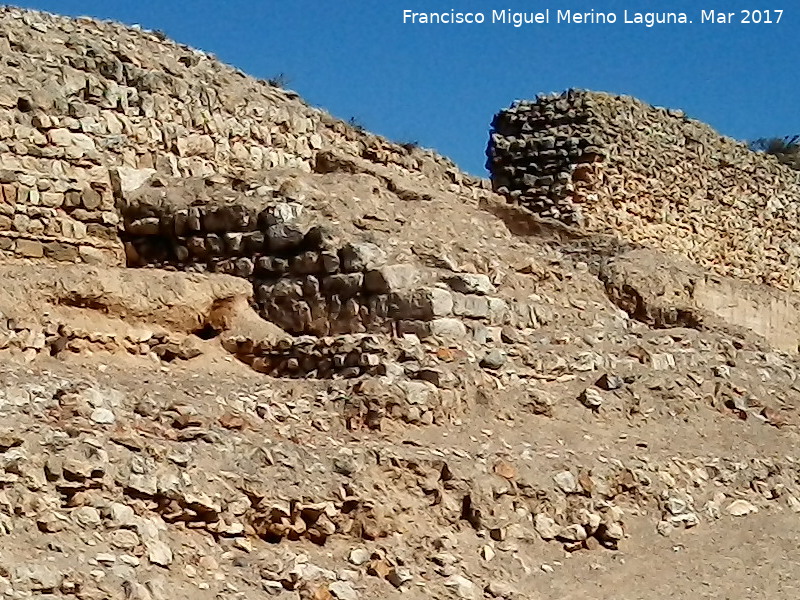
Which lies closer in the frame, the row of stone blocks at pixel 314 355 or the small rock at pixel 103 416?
the small rock at pixel 103 416

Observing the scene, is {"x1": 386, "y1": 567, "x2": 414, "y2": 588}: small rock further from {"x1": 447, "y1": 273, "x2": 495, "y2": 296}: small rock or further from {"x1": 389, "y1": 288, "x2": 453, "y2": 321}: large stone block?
{"x1": 447, "y1": 273, "x2": 495, "y2": 296}: small rock

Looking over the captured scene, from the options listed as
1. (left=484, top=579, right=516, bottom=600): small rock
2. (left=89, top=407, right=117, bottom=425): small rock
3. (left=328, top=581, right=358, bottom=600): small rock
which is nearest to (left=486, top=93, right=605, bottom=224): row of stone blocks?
(left=484, top=579, right=516, bottom=600): small rock

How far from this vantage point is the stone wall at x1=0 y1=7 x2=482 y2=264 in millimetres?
9516

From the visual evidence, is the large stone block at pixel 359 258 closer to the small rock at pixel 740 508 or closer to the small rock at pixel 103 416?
the small rock at pixel 103 416

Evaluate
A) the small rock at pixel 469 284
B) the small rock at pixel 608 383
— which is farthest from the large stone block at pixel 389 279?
the small rock at pixel 608 383

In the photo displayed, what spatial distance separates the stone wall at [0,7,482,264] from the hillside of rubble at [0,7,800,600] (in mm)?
26

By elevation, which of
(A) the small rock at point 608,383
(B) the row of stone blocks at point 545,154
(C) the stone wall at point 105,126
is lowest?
(A) the small rock at point 608,383

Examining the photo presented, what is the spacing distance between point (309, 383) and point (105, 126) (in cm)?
287

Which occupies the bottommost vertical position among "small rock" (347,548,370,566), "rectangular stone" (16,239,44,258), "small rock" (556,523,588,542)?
"small rock" (347,548,370,566)

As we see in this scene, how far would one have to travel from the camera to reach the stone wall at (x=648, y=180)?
17219 millimetres

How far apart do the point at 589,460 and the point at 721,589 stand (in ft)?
3.79

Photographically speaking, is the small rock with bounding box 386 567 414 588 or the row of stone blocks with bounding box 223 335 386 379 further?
the row of stone blocks with bounding box 223 335 386 379

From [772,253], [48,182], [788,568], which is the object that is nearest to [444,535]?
[788,568]

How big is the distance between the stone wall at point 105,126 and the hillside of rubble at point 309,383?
26 mm
